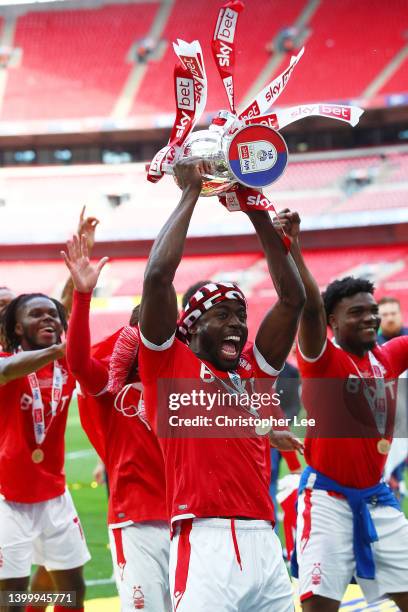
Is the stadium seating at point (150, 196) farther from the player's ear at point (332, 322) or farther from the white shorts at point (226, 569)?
the white shorts at point (226, 569)

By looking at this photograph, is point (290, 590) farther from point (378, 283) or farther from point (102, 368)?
point (378, 283)

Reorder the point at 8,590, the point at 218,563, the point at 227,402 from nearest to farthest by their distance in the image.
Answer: the point at 218,563
the point at 227,402
the point at 8,590

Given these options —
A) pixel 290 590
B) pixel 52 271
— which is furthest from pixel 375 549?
pixel 52 271

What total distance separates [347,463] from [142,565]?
A: 1035 millimetres

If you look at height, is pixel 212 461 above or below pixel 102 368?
below

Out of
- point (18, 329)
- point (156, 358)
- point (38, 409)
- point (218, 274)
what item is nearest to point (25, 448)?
point (38, 409)

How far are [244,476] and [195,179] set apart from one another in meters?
0.97

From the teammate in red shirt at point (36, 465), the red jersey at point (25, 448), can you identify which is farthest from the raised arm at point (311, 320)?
the red jersey at point (25, 448)

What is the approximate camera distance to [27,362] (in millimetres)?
4082

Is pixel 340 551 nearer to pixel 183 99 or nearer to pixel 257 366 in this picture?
pixel 257 366

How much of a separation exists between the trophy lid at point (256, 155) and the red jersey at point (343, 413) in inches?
53.9

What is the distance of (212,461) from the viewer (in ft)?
9.53

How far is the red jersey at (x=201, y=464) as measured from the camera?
9.41 ft

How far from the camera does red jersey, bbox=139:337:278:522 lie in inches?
113
